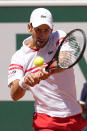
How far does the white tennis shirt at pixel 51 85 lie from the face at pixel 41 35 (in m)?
0.06

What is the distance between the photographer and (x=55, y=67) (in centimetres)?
333

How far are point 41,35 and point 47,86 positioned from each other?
0.38 meters

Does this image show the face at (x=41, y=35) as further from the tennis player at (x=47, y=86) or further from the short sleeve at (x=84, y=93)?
the short sleeve at (x=84, y=93)

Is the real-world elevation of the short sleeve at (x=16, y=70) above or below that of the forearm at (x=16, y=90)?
above

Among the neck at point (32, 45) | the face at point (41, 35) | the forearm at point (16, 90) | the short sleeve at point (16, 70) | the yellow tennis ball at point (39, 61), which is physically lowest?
the forearm at point (16, 90)

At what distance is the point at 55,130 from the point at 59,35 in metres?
0.71

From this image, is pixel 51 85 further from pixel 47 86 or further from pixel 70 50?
pixel 70 50

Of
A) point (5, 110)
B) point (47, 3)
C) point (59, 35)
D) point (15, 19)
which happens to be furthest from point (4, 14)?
point (59, 35)

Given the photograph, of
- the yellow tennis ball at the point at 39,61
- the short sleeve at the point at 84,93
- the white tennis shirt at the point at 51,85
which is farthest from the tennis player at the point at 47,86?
the short sleeve at the point at 84,93

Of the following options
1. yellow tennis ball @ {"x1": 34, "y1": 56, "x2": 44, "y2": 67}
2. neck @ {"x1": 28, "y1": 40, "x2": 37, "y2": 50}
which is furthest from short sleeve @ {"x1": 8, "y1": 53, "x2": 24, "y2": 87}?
yellow tennis ball @ {"x1": 34, "y1": 56, "x2": 44, "y2": 67}

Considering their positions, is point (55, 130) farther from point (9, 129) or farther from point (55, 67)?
point (9, 129)

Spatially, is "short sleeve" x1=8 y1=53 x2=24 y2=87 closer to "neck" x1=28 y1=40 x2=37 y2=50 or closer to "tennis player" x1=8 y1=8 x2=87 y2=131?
"tennis player" x1=8 y1=8 x2=87 y2=131

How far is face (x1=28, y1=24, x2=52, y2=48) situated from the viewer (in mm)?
3465

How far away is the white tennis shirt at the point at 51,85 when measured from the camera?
354 centimetres
